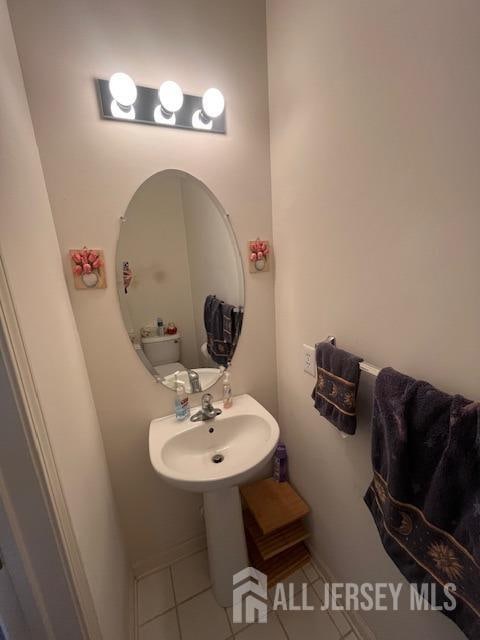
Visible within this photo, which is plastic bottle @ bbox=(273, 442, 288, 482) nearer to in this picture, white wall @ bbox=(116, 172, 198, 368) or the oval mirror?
the oval mirror

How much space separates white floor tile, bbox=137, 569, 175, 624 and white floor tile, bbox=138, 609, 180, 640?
0.03 metres

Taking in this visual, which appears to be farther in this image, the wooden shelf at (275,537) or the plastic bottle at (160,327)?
the wooden shelf at (275,537)

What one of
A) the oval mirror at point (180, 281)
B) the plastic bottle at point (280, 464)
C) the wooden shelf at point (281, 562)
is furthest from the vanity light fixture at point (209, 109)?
the wooden shelf at point (281, 562)

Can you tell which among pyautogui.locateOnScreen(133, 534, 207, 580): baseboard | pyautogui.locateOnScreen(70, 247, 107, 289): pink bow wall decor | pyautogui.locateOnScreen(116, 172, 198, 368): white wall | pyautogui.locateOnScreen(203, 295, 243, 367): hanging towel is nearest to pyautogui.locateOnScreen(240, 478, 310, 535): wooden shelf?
pyautogui.locateOnScreen(133, 534, 207, 580): baseboard

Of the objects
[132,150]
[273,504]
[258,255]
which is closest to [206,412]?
[273,504]

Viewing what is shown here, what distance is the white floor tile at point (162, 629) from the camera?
1123 millimetres

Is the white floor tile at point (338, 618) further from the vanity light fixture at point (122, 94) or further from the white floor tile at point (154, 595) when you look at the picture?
the vanity light fixture at point (122, 94)

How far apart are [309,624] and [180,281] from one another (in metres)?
1.57

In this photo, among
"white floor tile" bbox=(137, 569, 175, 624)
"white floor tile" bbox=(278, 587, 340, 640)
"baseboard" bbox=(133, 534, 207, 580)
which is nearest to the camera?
"white floor tile" bbox=(278, 587, 340, 640)

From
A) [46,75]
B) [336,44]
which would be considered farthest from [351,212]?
[46,75]

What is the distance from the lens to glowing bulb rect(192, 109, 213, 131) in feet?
3.44

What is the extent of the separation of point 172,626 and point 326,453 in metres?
1.01

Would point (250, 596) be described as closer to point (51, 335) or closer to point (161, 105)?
point (51, 335)

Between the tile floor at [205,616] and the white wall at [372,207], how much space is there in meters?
0.17
